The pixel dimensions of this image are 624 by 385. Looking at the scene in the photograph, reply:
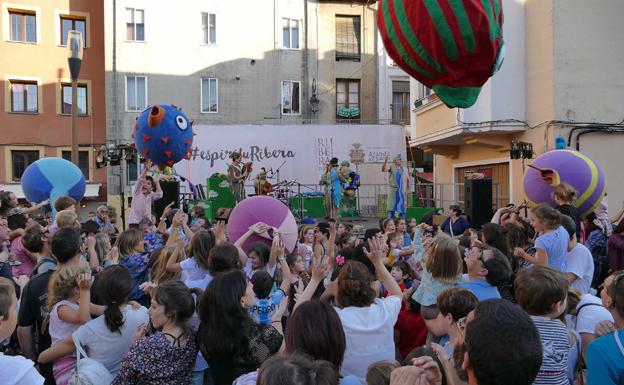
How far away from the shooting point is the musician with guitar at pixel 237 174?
15664mm

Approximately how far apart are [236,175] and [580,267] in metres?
12.0

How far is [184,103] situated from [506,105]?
14.4 m

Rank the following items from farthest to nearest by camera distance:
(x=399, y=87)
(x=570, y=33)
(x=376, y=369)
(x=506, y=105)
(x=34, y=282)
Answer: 1. (x=399, y=87)
2. (x=506, y=105)
3. (x=570, y=33)
4. (x=34, y=282)
5. (x=376, y=369)

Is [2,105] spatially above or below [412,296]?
above

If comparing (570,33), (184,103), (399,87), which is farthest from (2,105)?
Result: (570,33)

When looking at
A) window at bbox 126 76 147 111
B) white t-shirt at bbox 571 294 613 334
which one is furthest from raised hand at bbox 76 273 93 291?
window at bbox 126 76 147 111

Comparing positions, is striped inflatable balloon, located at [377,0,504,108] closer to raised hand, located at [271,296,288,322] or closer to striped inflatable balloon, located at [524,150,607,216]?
raised hand, located at [271,296,288,322]

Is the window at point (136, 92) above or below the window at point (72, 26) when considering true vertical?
below

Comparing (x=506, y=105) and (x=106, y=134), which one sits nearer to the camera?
(x=506, y=105)

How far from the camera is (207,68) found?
24047 mm

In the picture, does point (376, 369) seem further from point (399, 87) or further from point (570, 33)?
point (399, 87)

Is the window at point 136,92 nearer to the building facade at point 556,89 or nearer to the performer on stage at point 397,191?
the performer on stage at point 397,191

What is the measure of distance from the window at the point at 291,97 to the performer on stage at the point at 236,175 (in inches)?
370

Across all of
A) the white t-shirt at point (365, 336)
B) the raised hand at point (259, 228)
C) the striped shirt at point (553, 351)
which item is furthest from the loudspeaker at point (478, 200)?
the striped shirt at point (553, 351)
